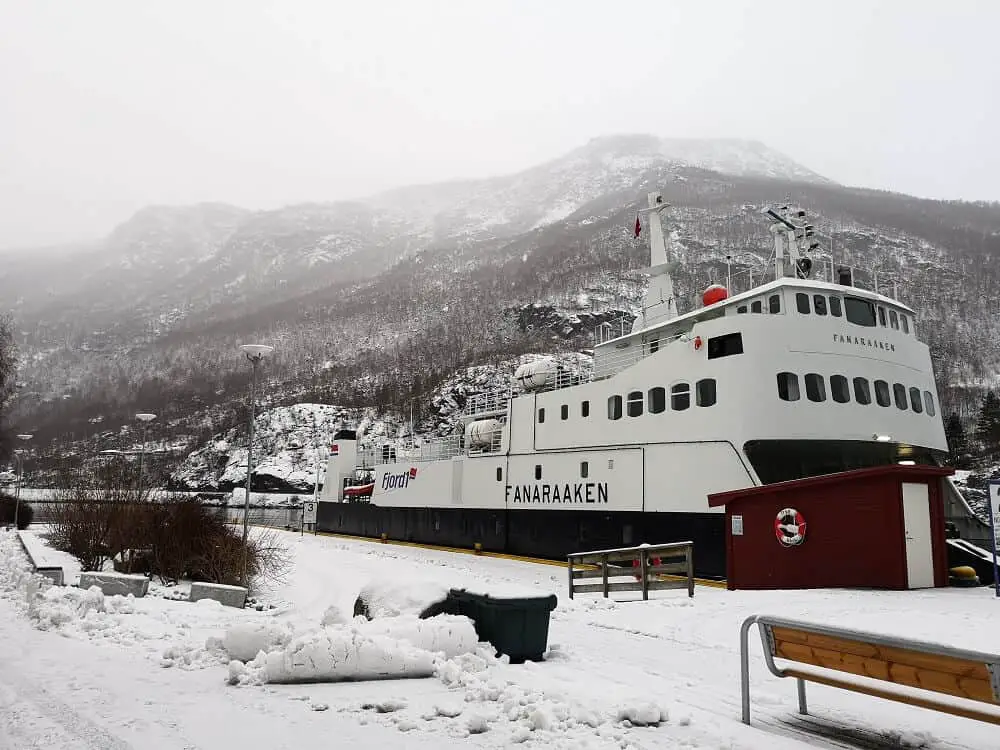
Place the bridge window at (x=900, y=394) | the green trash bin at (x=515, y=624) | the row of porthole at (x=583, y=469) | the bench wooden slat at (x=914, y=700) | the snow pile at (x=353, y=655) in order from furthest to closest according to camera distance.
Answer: the row of porthole at (x=583, y=469), the bridge window at (x=900, y=394), the green trash bin at (x=515, y=624), the snow pile at (x=353, y=655), the bench wooden slat at (x=914, y=700)

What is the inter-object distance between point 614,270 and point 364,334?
48045 mm

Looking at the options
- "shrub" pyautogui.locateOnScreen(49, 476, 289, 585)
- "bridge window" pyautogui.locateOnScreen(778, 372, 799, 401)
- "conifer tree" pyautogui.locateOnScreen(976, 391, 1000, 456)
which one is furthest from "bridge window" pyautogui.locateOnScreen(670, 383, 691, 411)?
"conifer tree" pyautogui.locateOnScreen(976, 391, 1000, 456)

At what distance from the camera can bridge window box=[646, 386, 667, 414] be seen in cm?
1823

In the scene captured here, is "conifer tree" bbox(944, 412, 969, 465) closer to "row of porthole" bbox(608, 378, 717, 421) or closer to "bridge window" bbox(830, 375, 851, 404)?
"bridge window" bbox(830, 375, 851, 404)

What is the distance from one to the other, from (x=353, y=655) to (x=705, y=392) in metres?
13.3

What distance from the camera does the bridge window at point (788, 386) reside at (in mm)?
16234

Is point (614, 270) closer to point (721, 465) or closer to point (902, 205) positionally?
point (902, 205)

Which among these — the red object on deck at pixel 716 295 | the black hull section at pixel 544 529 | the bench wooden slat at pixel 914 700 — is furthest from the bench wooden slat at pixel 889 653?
the red object on deck at pixel 716 295

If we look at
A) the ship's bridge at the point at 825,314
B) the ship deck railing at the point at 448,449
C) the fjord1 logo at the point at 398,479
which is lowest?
the fjord1 logo at the point at 398,479

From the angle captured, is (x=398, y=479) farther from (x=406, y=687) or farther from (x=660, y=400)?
(x=406, y=687)

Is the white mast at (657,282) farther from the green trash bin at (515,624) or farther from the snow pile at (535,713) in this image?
the snow pile at (535,713)

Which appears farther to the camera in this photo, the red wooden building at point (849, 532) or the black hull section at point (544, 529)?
the black hull section at point (544, 529)

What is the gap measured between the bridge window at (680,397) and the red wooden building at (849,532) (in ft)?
14.9

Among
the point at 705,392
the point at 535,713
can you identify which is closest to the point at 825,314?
the point at 705,392
